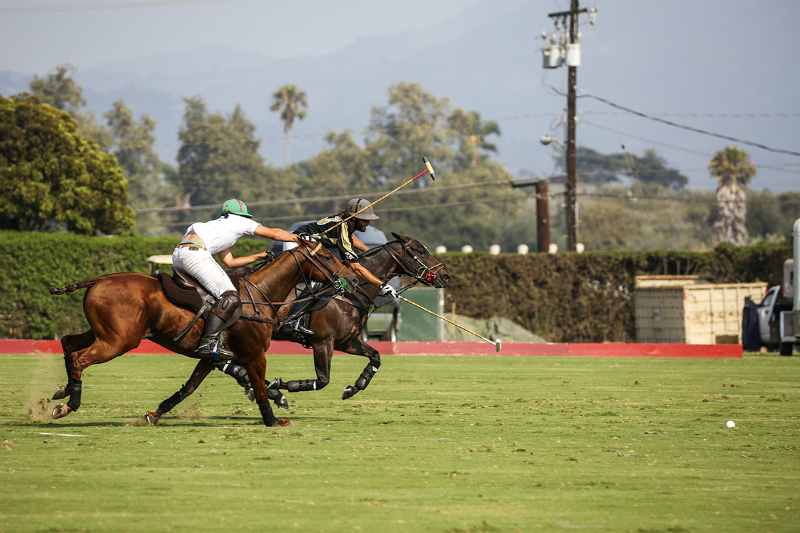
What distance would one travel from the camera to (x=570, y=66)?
1455 inches

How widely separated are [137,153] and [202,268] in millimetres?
79577

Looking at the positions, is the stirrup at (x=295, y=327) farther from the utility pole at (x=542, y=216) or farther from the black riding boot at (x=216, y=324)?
the utility pole at (x=542, y=216)

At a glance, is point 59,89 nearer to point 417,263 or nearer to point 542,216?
point 542,216

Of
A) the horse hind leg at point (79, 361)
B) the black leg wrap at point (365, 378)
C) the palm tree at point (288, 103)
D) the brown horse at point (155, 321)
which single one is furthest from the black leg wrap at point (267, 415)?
the palm tree at point (288, 103)

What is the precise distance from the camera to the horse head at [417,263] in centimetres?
1142

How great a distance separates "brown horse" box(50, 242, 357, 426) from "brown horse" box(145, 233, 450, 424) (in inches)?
13.3

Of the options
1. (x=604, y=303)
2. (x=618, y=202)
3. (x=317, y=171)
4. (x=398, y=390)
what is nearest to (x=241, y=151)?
(x=317, y=171)

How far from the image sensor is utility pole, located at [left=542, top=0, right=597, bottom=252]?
35500mm

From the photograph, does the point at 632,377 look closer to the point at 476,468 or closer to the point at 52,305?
the point at 476,468

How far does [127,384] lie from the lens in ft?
44.3

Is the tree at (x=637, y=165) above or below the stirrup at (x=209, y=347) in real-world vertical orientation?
above

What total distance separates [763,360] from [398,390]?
10.8m

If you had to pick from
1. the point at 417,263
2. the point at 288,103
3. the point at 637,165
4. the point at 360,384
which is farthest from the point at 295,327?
the point at 637,165

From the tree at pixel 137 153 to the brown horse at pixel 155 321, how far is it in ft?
240
